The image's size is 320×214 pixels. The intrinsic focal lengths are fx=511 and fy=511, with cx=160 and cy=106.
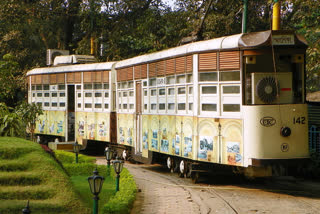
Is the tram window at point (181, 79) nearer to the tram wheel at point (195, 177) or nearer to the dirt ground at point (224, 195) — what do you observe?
the tram wheel at point (195, 177)

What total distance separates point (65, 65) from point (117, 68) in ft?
16.2

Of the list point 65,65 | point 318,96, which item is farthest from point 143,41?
point 318,96

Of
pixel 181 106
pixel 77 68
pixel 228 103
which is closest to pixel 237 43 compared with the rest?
pixel 228 103

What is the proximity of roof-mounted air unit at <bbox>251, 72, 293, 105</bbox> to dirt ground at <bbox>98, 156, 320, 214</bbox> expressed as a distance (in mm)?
2118

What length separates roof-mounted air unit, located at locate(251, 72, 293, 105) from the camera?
1107 cm

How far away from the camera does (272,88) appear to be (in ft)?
36.3

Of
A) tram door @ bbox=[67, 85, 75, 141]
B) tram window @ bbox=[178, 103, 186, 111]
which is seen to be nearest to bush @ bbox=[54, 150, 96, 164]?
tram door @ bbox=[67, 85, 75, 141]

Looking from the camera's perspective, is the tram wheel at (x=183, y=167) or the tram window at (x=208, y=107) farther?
the tram wheel at (x=183, y=167)

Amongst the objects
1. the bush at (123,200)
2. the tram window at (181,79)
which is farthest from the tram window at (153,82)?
the bush at (123,200)

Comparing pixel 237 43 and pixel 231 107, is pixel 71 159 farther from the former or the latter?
pixel 237 43

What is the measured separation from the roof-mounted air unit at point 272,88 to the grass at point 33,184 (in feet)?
14.5

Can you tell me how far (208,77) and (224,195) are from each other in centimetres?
278

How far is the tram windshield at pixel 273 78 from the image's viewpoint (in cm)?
1108

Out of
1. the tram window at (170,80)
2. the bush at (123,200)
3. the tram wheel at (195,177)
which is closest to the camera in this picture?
the bush at (123,200)
